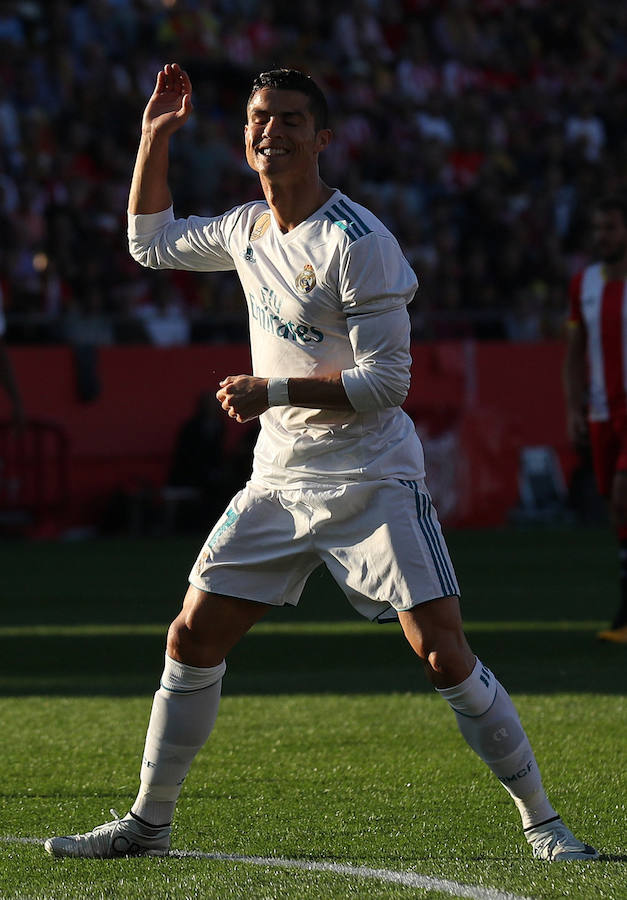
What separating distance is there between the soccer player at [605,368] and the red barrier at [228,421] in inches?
282

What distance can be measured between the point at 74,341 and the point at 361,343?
12007mm

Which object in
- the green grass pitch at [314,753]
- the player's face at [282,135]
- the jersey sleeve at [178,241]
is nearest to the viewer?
the green grass pitch at [314,753]

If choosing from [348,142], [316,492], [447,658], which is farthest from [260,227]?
[348,142]

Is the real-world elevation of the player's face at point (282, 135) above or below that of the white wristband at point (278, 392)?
above

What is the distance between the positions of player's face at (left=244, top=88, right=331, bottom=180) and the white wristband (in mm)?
590

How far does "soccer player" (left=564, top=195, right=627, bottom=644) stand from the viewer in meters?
9.01

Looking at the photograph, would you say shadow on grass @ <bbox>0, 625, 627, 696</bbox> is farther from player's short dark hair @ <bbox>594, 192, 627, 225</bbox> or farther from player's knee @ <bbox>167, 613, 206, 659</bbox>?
player's knee @ <bbox>167, 613, 206, 659</bbox>

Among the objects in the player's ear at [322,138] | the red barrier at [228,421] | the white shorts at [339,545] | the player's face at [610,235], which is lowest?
the red barrier at [228,421]

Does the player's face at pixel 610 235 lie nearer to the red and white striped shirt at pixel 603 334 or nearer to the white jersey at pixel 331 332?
the red and white striped shirt at pixel 603 334

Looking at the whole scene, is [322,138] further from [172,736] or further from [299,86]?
[172,736]

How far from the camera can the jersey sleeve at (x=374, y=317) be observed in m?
4.32

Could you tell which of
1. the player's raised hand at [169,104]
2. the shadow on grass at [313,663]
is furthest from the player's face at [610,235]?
the player's raised hand at [169,104]

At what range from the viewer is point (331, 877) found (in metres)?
4.21

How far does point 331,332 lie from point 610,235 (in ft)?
15.7
